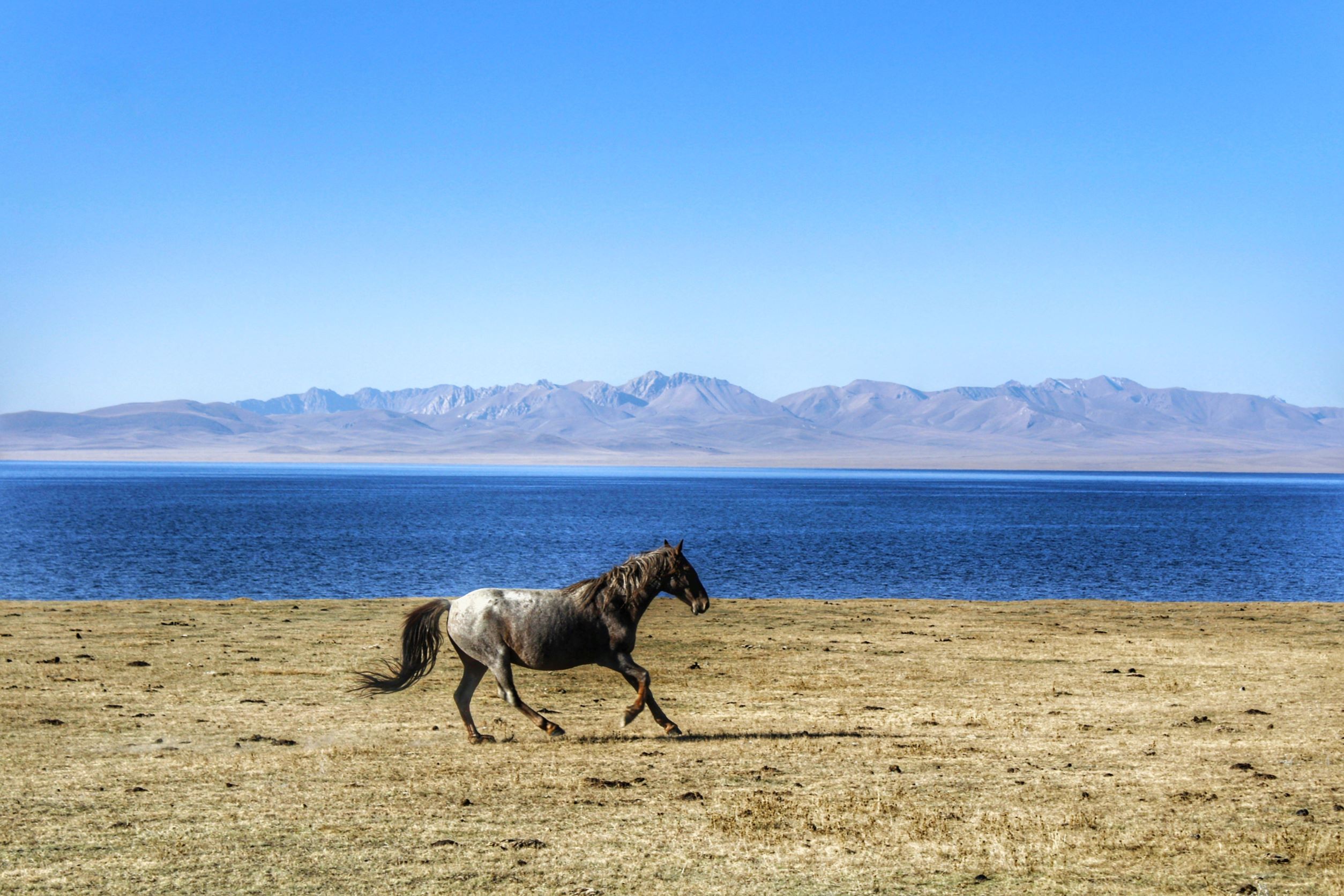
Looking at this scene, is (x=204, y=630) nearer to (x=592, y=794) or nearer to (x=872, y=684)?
(x=872, y=684)

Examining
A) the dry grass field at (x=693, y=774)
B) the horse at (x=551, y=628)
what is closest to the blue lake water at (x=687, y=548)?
the dry grass field at (x=693, y=774)

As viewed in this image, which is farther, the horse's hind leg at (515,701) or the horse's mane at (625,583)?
the horse's mane at (625,583)

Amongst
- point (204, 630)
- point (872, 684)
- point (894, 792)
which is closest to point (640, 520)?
point (204, 630)

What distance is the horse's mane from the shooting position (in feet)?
48.4

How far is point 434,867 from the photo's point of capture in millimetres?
9031

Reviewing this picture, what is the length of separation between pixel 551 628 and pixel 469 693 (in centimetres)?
135

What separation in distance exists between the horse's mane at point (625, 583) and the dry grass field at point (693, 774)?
1769 millimetres

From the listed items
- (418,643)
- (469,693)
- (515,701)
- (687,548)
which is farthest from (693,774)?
(687,548)

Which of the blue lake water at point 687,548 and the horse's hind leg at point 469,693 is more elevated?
the horse's hind leg at point 469,693

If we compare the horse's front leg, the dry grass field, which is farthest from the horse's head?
the dry grass field

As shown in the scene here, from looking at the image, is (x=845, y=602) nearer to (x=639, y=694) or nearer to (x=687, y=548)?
(x=639, y=694)

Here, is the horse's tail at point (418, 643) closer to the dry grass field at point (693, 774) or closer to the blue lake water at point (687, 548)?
the dry grass field at point (693, 774)

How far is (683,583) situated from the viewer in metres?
14.9

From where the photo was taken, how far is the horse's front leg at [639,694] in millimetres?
14555
